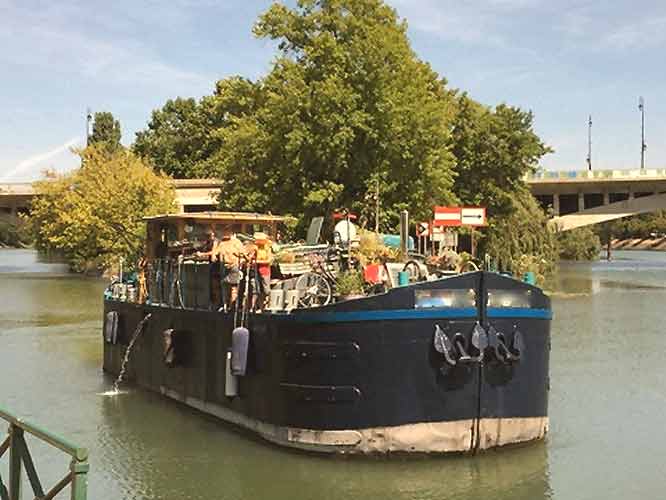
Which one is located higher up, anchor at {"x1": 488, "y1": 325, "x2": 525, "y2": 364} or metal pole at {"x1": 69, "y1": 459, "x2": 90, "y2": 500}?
anchor at {"x1": 488, "y1": 325, "x2": 525, "y2": 364}

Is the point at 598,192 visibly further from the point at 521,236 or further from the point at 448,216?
the point at 448,216

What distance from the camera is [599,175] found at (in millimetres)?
76750

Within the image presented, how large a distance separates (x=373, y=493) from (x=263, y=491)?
1583 millimetres

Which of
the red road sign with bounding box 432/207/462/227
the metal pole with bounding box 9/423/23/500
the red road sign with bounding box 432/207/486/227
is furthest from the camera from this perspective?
the red road sign with bounding box 432/207/462/227

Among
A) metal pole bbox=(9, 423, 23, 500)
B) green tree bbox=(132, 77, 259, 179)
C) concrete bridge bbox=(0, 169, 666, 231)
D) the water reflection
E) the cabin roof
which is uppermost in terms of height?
green tree bbox=(132, 77, 259, 179)

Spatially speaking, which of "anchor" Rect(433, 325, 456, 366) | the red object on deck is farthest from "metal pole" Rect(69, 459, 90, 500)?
the red object on deck

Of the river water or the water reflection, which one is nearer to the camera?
the water reflection

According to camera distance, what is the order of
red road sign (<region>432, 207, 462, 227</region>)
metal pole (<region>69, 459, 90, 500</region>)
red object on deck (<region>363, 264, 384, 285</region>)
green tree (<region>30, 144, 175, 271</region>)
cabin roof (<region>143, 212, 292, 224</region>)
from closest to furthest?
metal pole (<region>69, 459, 90, 500</region>), red object on deck (<region>363, 264, 384, 285</region>), red road sign (<region>432, 207, 462, 227</region>), cabin roof (<region>143, 212, 292, 224</region>), green tree (<region>30, 144, 175, 271</region>)

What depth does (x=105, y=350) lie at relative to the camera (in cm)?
2350

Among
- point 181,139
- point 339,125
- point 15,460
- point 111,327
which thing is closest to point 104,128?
point 181,139

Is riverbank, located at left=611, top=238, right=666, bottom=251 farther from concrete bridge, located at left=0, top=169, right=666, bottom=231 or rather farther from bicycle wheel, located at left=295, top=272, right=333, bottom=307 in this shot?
bicycle wheel, located at left=295, top=272, right=333, bottom=307

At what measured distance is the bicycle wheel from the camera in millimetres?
14516

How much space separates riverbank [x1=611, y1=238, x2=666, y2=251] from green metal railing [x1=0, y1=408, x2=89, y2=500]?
146 m

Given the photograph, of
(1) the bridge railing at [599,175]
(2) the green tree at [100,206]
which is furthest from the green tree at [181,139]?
(1) the bridge railing at [599,175]
